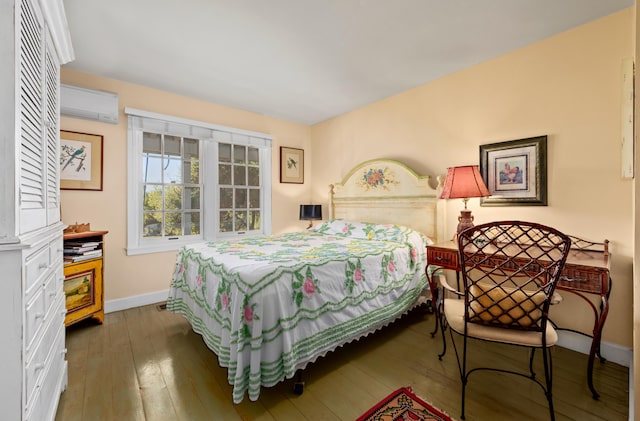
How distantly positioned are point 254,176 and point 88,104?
2.11m

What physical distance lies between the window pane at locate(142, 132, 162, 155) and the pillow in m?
3.70

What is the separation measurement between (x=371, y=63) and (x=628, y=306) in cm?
290

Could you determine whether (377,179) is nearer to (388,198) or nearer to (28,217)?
(388,198)

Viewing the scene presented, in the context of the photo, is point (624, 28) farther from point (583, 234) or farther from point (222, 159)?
point (222, 159)

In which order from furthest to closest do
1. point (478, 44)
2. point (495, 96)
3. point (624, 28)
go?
point (495, 96) → point (478, 44) → point (624, 28)

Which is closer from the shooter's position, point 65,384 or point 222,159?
point 65,384

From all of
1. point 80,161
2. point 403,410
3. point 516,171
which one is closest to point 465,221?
point 516,171

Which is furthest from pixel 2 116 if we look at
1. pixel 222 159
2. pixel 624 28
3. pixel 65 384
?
pixel 624 28

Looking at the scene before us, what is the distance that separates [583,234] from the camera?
7.27 feet

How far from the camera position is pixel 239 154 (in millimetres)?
4191

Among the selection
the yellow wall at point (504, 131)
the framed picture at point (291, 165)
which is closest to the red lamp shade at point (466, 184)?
the yellow wall at point (504, 131)

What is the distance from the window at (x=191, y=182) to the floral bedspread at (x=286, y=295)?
1.13m

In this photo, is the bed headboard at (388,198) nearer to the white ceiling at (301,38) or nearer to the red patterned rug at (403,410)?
the white ceiling at (301,38)

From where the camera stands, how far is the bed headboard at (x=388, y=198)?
10.3 feet
